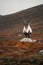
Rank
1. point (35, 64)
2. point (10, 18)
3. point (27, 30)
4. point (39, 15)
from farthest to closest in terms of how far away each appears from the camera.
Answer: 1. point (10, 18)
2. point (39, 15)
3. point (27, 30)
4. point (35, 64)

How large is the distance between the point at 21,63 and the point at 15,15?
13752 centimetres

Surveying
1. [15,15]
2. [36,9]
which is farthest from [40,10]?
[15,15]

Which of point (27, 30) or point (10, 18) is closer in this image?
point (27, 30)

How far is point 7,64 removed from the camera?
699 inches

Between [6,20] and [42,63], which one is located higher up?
[6,20]

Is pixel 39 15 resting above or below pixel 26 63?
above

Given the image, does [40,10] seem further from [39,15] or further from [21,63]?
[21,63]

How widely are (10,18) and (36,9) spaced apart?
59.1 feet

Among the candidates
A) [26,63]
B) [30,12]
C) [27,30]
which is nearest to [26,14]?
[30,12]

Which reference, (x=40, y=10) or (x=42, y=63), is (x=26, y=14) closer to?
(x=40, y=10)

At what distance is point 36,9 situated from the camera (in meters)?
156

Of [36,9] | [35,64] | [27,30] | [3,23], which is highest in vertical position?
[36,9]

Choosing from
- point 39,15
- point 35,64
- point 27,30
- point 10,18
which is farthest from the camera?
point 10,18

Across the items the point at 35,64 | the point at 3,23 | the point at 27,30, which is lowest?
the point at 35,64
